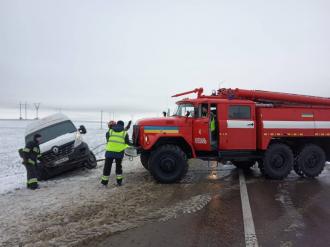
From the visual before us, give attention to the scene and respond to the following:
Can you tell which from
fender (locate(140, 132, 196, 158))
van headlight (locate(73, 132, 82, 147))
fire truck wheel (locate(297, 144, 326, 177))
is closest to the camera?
fender (locate(140, 132, 196, 158))

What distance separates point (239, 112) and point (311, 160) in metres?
2.94

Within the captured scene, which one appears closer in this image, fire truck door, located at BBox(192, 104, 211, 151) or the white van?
fire truck door, located at BBox(192, 104, 211, 151)

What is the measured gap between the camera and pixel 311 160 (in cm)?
1014

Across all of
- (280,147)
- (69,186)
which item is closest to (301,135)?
(280,147)

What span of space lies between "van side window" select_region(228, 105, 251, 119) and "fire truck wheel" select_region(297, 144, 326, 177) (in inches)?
89.8

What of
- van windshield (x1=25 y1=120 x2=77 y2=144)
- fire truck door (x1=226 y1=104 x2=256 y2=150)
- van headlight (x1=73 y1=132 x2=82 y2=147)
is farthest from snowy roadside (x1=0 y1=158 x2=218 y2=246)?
van windshield (x1=25 y1=120 x2=77 y2=144)

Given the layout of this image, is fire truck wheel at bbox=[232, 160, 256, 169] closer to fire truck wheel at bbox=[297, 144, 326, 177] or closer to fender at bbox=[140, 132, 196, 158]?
fire truck wheel at bbox=[297, 144, 326, 177]

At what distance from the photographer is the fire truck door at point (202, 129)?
9.20 meters

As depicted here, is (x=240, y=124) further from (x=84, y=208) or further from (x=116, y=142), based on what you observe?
(x=84, y=208)

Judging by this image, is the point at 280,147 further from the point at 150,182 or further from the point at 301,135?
the point at 150,182

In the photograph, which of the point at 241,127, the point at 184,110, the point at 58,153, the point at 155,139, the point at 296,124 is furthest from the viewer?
the point at 58,153

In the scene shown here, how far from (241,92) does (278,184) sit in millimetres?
2963

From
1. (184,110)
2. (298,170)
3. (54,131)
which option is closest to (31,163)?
(54,131)

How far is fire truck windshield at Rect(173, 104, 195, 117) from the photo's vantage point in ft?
30.9
